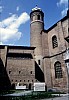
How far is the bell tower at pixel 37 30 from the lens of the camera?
26.9m

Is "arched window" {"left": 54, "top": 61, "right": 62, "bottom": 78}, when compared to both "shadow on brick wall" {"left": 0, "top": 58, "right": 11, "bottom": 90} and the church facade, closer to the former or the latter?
the church facade

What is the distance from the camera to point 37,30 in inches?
1127

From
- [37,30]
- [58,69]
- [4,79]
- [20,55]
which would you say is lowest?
[4,79]

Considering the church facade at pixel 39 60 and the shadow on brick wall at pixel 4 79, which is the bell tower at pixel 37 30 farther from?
the shadow on brick wall at pixel 4 79

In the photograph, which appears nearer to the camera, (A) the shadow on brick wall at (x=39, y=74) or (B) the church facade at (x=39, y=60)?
(B) the church facade at (x=39, y=60)

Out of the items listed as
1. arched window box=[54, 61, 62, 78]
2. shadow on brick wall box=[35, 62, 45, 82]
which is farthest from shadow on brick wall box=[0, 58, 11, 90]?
arched window box=[54, 61, 62, 78]

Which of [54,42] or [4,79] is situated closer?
[54,42]

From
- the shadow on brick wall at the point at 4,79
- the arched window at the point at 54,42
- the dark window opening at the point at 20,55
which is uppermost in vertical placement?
the arched window at the point at 54,42

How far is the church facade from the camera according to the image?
70.5 feet

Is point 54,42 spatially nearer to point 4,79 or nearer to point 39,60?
point 39,60

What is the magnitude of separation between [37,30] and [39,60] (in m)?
5.96

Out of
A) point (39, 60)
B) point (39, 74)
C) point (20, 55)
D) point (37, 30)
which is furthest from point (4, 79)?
point (37, 30)

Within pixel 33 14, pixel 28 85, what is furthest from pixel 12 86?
pixel 33 14

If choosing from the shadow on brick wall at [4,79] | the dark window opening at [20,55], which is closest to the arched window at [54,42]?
the dark window opening at [20,55]
